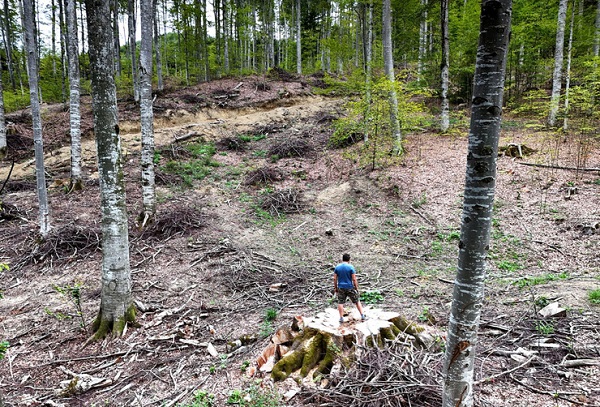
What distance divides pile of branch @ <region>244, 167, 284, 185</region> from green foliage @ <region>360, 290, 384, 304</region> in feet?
27.6

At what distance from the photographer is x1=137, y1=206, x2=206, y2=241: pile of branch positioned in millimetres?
10203

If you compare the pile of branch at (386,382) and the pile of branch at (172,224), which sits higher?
the pile of branch at (172,224)

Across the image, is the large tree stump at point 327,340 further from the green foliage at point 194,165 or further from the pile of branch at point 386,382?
the green foliage at point 194,165

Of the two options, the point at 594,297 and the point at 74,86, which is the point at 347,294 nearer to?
the point at 594,297

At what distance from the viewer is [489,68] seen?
255 centimetres

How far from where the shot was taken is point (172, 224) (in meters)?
10.5

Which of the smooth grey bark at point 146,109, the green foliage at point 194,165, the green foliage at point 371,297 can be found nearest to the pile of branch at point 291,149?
the green foliage at point 194,165

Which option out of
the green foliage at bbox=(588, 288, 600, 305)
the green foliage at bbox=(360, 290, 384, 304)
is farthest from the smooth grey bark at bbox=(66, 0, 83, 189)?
the green foliage at bbox=(588, 288, 600, 305)

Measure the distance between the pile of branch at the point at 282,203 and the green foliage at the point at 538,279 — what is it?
722cm

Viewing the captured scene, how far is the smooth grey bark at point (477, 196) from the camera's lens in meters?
2.52

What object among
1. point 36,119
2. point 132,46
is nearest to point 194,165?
point 36,119

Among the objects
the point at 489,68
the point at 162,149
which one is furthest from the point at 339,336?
the point at 162,149

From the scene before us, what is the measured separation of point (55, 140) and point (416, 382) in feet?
66.3

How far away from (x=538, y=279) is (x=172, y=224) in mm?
9726
